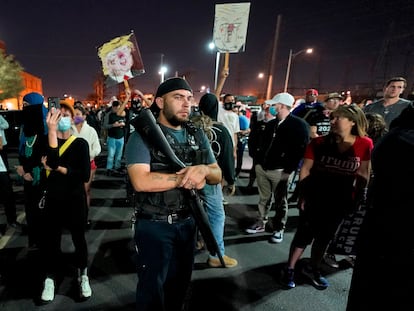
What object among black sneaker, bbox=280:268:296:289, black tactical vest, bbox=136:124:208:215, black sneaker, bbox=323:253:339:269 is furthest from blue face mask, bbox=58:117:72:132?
black sneaker, bbox=323:253:339:269

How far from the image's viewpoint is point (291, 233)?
4.48 metres

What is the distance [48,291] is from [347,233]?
3194 millimetres

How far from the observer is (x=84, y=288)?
8.89 ft

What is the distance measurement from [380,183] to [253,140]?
498cm

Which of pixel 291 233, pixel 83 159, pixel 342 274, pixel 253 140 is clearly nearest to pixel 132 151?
pixel 83 159

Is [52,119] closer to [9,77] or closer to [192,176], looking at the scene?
[192,176]

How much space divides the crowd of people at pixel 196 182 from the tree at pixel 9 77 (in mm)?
34026

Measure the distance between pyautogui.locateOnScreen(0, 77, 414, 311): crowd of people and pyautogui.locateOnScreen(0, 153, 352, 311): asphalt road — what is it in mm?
137

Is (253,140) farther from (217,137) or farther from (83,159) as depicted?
(83,159)

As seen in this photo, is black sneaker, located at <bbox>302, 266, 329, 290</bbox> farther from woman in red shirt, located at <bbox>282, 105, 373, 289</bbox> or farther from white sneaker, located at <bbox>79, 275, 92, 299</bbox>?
white sneaker, located at <bbox>79, 275, 92, 299</bbox>

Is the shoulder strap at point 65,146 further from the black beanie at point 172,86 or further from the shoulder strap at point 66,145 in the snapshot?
the black beanie at point 172,86

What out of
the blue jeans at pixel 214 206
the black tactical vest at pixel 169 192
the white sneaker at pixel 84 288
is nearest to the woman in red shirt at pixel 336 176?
the blue jeans at pixel 214 206

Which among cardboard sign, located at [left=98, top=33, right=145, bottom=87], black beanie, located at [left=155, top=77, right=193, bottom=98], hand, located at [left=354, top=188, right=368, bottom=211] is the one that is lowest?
hand, located at [left=354, top=188, right=368, bottom=211]

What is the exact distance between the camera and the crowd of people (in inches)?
55.3
